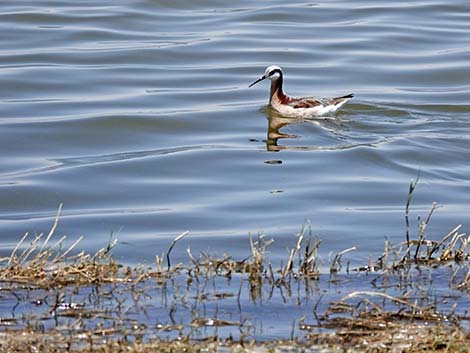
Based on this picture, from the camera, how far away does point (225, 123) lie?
17.3 metres

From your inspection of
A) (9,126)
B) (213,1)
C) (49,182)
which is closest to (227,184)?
(49,182)

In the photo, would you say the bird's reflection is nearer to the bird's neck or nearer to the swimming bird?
the swimming bird

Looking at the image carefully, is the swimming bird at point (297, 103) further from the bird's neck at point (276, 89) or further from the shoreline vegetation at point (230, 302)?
the shoreline vegetation at point (230, 302)

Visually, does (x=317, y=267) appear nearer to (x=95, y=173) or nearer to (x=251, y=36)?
(x=95, y=173)

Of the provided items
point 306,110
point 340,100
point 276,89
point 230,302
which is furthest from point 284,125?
point 230,302

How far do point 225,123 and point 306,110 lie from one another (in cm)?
148

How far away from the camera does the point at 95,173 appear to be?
45.8 ft

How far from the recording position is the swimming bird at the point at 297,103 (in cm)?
1791

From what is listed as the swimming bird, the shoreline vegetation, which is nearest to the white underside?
the swimming bird

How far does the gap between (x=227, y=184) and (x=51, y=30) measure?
11084 millimetres

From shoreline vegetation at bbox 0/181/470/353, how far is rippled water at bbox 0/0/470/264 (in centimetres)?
105

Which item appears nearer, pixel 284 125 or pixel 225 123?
pixel 225 123

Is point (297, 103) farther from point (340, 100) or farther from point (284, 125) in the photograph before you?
point (340, 100)

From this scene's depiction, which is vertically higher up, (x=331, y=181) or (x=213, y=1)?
(x=213, y=1)
